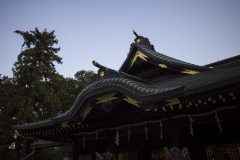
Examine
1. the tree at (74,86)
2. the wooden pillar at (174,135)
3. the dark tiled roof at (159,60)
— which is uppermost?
the tree at (74,86)

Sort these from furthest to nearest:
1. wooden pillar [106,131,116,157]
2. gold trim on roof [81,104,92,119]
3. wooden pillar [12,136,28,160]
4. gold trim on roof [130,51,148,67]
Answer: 1. wooden pillar [12,136,28,160]
2. gold trim on roof [130,51,148,67]
3. wooden pillar [106,131,116,157]
4. gold trim on roof [81,104,92,119]

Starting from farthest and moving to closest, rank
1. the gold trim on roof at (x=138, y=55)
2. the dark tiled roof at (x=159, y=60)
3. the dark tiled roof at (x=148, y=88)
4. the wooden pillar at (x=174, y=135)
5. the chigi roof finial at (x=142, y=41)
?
the chigi roof finial at (x=142, y=41) < the gold trim on roof at (x=138, y=55) < the dark tiled roof at (x=159, y=60) < the wooden pillar at (x=174, y=135) < the dark tiled roof at (x=148, y=88)

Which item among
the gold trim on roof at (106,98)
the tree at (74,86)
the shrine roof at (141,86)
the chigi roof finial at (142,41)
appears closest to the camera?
the shrine roof at (141,86)

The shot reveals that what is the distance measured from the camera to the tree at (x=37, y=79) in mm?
22672

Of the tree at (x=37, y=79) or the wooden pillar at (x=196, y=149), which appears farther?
the tree at (x=37, y=79)

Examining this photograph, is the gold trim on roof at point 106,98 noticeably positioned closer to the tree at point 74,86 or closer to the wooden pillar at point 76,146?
the wooden pillar at point 76,146

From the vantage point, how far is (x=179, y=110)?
6.87 m

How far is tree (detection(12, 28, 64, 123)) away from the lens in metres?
22.7

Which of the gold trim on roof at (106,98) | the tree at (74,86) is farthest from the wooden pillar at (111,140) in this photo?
the tree at (74,86)

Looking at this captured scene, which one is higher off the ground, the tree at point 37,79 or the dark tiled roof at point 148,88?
the tree at point 37,79

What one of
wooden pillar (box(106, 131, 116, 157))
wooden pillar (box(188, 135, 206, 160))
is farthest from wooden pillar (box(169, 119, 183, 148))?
wooden pillar (box(106, 131, 116, 157))

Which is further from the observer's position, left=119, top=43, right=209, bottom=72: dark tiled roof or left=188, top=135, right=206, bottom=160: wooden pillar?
left=119, top=43, right=209, bottom=72: dark tiled roof

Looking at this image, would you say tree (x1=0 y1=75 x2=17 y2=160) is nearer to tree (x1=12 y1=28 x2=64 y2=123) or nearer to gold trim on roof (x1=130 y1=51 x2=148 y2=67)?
tree (x1=12 y1=28 x2=64 y2=123)

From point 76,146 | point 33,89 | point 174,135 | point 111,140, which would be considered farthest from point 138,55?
point 33,89
